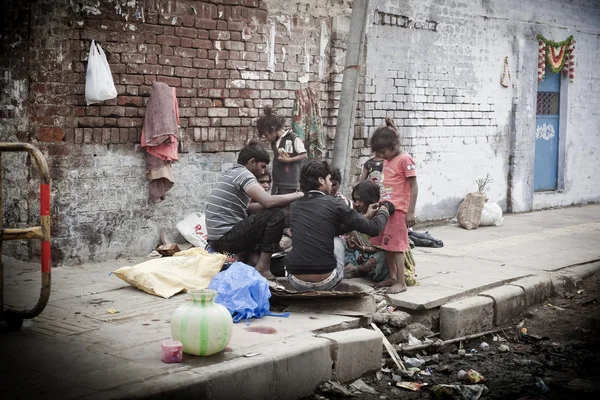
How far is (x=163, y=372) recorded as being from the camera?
4.54 m

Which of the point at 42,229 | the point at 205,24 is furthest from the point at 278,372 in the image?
the point at 205,24

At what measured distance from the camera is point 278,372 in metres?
4.88

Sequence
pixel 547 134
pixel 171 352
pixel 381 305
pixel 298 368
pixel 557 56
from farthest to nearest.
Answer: pixel 547 134, pixel 557 56, pixel 381 305, pixel 298 368, pixel 171 352

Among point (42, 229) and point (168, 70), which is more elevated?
point (168, 70)

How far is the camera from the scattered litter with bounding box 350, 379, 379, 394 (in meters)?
5.36

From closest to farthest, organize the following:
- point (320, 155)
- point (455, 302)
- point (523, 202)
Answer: point (455, 302) < point (320, 155) < point (523, 202)

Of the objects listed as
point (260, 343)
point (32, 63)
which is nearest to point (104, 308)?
point (260, 343)

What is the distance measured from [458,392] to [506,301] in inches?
82.0

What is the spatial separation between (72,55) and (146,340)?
3544 mm

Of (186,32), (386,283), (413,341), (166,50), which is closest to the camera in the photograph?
(413,341)

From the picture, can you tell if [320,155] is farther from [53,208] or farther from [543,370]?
[543,370]

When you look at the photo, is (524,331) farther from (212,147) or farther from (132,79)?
(132,79)

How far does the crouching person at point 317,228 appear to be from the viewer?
6.19 m

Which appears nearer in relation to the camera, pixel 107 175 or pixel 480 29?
pixel 107 175
